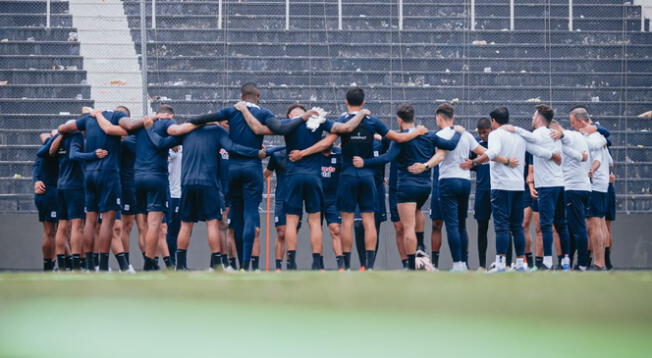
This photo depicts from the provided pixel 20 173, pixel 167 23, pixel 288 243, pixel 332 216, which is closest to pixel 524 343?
pixel 288 243

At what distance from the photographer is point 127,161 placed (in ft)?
35.7

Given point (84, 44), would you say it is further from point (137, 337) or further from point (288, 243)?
point (137, 337)

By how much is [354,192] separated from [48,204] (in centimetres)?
424

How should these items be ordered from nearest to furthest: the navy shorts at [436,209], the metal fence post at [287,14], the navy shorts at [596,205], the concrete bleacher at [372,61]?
the navy shorts at [436,209] → the navy shorts at [596,205] → the concrete bleacher at [372,61] → the metal fence post at [287,14]

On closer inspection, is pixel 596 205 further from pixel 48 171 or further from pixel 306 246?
pixel 48 171

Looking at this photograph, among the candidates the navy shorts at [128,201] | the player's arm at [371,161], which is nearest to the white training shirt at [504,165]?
the player's arm at [371,161]

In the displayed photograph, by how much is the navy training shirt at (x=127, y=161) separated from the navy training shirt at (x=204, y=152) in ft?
6.04

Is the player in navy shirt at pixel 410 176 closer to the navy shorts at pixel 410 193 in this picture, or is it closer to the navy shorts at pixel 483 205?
the navy shorts at pixel 410 193

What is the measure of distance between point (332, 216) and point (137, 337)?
671cm

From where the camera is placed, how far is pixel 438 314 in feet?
14.0

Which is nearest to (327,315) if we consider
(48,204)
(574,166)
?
(574,166)

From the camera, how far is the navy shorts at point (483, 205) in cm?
1042

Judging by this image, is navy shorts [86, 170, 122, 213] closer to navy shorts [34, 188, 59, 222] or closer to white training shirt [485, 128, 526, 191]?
navy shorts [34, 188, 59, 222]

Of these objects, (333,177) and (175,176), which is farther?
(175,176)
